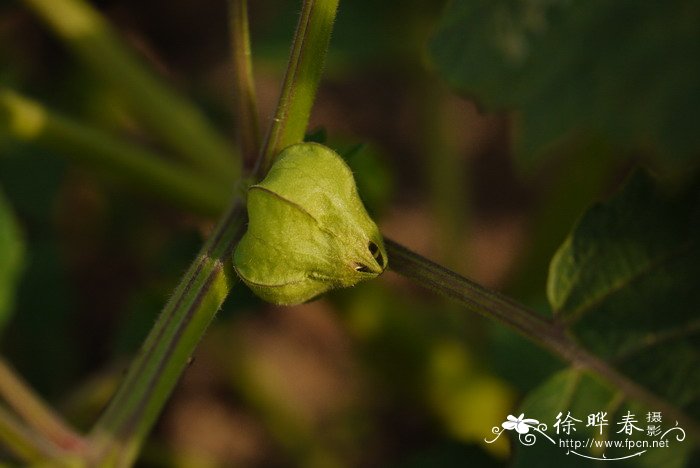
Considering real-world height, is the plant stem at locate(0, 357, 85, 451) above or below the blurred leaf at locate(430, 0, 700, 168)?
below

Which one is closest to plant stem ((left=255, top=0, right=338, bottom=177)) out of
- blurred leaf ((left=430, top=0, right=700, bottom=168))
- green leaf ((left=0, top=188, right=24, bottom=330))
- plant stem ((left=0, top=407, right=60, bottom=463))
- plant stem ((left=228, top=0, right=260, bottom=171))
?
plant stem ((left=228, top=0, right=260, bottom=171))

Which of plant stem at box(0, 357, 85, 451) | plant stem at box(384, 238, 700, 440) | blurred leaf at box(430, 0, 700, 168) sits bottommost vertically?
plant stem at box(0, 357, 85, 451)

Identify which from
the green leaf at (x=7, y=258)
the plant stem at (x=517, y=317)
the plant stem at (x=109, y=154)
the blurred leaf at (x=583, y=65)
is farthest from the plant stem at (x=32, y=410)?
the blurred leaf at (x=583, y=65)

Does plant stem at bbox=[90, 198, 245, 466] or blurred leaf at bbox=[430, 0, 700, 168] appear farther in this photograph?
blurred leaf at bbox=[430, 0, 700, 168]

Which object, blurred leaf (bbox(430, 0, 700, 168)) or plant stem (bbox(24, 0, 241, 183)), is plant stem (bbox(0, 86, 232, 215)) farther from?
blurred leaf (bbox(430, 0, 700, 168))

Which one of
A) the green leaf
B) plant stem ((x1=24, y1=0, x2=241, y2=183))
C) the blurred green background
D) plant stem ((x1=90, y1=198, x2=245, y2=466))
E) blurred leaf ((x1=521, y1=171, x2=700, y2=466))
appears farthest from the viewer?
plant stem ((x1=24, y1=0, x2=241, y2=183))

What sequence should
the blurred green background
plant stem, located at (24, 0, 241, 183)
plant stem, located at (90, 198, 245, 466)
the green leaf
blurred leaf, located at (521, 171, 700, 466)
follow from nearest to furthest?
plant stem, located at (90, 198, 245, 466) < blurred leaf, located at (521, 171, 700, 466) < the blurred green background < the green leaf < plant stem, located at (24, 0, 241, 183)
